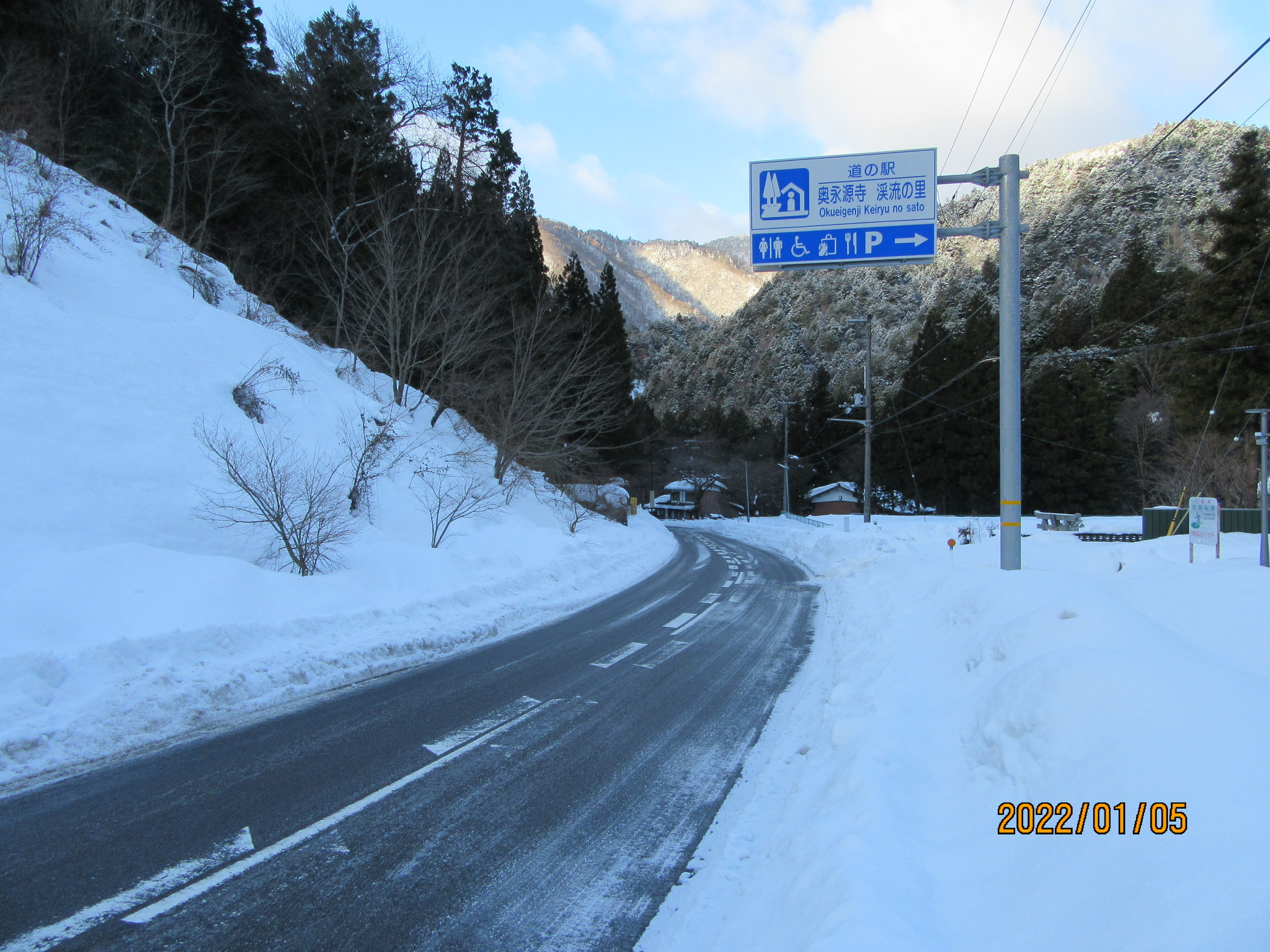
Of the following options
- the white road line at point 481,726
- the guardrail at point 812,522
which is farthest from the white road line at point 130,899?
the guardrail at point 812,522

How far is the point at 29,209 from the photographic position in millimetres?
14844

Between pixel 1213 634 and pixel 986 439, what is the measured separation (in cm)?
5008

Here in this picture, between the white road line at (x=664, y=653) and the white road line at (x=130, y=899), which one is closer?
the white road line at (x=130, y=899)

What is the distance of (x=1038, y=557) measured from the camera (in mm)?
16672

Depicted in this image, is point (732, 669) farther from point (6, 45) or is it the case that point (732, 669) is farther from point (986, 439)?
point (986, 439)

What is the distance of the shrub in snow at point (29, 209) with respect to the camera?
43.1 feet

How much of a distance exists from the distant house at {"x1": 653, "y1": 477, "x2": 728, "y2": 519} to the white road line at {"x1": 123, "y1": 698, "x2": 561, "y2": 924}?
242 feet

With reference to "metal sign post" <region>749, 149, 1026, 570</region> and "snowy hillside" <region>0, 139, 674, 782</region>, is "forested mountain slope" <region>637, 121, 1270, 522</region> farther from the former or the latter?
"snowy hillside" <region>0, 139, 674, 782</region>

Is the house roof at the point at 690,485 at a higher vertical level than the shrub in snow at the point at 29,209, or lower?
lower

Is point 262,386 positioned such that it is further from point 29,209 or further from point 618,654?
point 618,654

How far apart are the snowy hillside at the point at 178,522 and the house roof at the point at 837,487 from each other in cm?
4685

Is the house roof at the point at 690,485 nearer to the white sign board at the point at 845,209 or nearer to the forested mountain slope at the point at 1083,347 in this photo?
the forested mountain slope at the point at 1083,347

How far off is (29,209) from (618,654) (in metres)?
16.9
